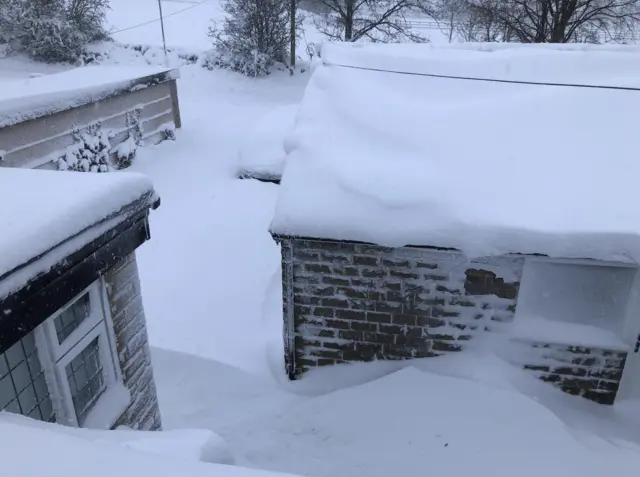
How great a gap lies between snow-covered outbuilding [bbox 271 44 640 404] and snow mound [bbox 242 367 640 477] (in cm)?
49

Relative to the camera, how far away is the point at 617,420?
479cm

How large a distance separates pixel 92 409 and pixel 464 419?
3.01 m

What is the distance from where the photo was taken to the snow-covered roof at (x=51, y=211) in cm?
237

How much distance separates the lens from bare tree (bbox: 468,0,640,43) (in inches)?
702

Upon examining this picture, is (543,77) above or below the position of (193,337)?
above

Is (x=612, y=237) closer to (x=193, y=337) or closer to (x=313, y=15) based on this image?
(x=193, y=337)

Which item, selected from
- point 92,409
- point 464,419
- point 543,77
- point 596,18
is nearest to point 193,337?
point 92,409

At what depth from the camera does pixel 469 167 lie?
5.03 meters

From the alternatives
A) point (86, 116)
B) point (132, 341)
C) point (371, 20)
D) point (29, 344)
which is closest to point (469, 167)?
point (132, 341)

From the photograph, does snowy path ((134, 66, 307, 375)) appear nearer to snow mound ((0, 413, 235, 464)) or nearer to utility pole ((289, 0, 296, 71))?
snow mound ((0, 413, 235, 464))

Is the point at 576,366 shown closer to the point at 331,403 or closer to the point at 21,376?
the point at 331,403

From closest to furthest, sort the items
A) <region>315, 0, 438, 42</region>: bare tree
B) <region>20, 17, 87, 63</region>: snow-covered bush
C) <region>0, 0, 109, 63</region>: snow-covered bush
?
<region>0, 0, 109, 63</region>: snow-covered bush, <region>20, 17, 87, 63</region>: snow-covered bush, <region>315, 0, 438, 42</region>: bare tree

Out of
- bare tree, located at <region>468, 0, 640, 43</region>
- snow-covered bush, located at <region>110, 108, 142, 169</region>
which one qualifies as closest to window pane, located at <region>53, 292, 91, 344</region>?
snow-covered bush, located at <region>110, 108, 142, 169</region>

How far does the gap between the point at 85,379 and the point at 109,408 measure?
29 cm
